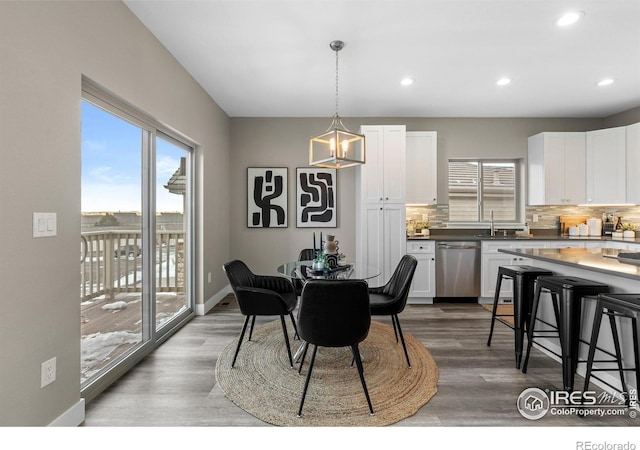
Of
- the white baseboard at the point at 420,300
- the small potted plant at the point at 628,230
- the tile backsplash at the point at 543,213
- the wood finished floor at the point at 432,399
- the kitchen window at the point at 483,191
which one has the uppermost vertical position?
the kitchen window at the point at 483,191

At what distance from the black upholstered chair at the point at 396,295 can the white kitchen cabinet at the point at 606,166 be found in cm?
353

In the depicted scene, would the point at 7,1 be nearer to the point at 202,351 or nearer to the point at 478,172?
the point at 202,351

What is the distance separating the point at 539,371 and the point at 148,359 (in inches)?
125

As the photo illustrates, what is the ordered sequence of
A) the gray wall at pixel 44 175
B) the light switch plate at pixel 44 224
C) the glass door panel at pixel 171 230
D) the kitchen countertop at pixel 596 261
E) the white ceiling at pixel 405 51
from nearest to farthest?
1. the gray wall at pixel 44 175
2. the light switch plate at pixel 44 224
3. the kitchen countertop at pixel 596 261
4. the white ceiling at pixel 405 51
5. the glass door panel at pixel 171 230

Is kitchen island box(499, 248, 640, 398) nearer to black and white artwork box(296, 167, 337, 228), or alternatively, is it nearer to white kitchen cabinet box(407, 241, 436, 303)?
white kitchen cabinet box(407, 241, 436, 303)

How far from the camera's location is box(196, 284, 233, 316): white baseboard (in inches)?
153

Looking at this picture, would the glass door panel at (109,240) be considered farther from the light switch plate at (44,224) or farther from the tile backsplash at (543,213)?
the tile backsplash at (543,213)

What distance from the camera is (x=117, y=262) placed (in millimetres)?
2494

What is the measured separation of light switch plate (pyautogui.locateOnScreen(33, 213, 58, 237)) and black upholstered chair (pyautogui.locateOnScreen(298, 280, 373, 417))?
1.41m

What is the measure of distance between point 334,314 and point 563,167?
441 cm

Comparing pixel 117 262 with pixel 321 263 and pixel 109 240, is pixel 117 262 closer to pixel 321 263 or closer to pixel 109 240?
pixel 109 240

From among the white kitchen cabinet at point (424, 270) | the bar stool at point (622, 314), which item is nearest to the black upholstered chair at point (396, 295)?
the bar stool at point (622, 314)

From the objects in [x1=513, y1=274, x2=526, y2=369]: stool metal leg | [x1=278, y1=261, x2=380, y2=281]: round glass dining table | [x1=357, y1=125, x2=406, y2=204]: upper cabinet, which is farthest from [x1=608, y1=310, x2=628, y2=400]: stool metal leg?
[x1=357, y1=125, x2=406, y2=204]: upper cabinet

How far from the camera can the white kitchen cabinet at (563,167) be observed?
4.51m
